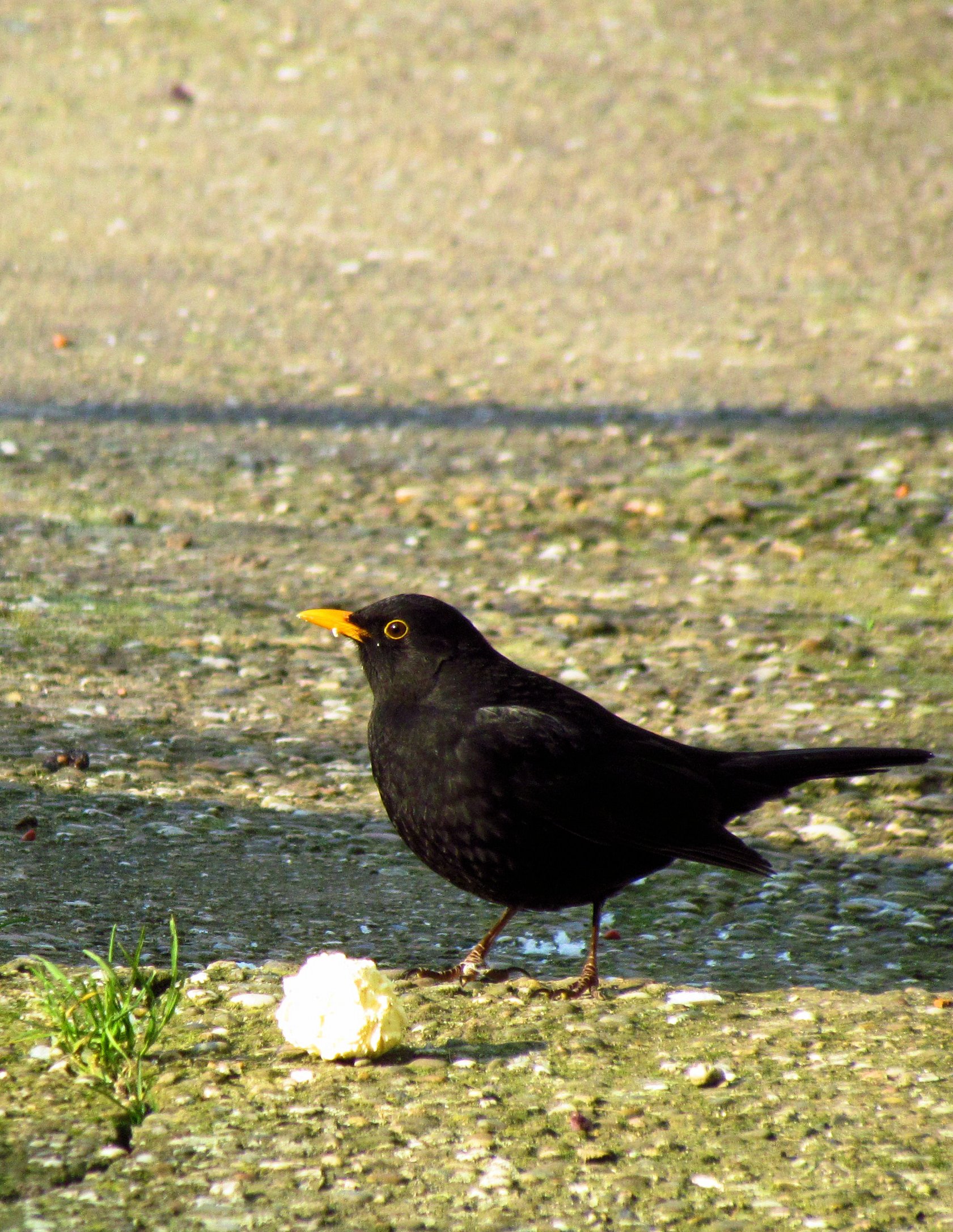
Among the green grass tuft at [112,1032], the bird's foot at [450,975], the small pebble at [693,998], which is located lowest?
the small pebble at [693,998]

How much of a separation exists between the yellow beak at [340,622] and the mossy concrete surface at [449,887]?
31.6 inches

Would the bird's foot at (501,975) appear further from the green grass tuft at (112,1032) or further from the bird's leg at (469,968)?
the green grass tuft at (112,1032)

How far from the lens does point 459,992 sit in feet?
13.6

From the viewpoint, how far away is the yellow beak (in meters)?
4.50

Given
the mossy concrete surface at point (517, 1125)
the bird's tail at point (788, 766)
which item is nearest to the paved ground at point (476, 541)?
the mossy concrete surface at point (517, 1125)

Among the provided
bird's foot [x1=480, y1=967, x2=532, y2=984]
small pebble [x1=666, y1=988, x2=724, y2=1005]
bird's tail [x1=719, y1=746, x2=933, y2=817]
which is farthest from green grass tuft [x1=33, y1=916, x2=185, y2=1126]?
bird's tail [x1=719, y1=746, x2=933, y2=817]

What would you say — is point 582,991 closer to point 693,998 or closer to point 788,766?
point 693,998

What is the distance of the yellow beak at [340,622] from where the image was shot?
14.8ft

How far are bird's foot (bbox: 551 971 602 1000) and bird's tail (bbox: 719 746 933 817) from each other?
635 mm

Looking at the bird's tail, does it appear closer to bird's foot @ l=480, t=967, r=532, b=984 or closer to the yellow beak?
bird's foot @ l=480, t=967, r=532, b=984

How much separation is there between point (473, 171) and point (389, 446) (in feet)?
17.8

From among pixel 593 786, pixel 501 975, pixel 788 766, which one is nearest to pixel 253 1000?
pixel 501 975

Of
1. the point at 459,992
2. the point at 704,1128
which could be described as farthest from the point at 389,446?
the point at 704,1128

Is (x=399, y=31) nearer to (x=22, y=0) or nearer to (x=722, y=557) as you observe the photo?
(x=22, y=0)
